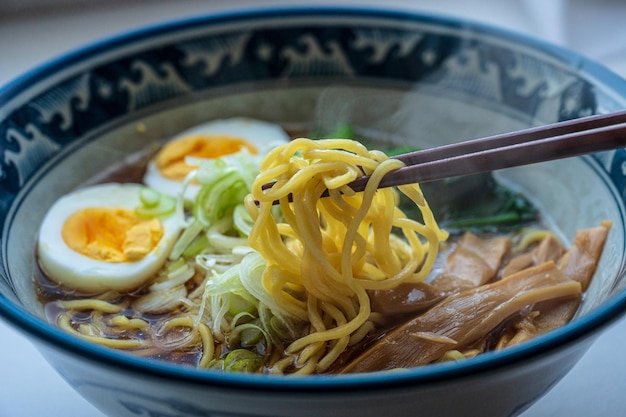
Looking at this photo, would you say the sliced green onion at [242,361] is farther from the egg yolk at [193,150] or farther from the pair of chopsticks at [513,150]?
the egg yolk at [193,150]

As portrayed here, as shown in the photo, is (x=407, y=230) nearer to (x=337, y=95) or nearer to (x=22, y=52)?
(x=337, y=95)

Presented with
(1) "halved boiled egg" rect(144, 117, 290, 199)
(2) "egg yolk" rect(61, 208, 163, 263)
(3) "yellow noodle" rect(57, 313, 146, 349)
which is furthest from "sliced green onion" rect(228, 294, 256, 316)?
(1) "halved boiled egg" rect(144, 117, 290, 199)

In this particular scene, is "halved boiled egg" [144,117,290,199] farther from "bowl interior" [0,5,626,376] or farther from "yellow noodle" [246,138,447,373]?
"yellow noodle" [246,138,447,373]

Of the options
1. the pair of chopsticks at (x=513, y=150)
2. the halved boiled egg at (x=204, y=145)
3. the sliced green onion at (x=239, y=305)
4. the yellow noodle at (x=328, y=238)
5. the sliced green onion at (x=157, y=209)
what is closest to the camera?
the pair of chopsticks at (x=513, y=150)

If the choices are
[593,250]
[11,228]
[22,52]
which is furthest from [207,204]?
[22,52]

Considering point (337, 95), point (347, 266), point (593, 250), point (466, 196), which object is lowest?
point (347, 266)

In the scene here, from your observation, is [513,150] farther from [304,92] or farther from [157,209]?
[304,92]

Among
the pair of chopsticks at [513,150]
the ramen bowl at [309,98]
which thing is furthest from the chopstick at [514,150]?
the ramen bowl at [309,98]

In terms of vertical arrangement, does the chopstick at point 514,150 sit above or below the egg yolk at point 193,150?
below
